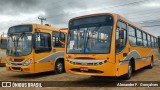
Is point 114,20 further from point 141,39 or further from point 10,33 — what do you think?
point 10,33

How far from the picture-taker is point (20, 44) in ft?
44.2

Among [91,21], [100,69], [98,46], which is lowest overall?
[100,69]

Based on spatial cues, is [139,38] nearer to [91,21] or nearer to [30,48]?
[91,21]

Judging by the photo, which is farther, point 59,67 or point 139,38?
point 59,67

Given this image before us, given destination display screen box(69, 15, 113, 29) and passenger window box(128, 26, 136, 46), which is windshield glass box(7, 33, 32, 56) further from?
passenger window box(128, 26, 136, 46)

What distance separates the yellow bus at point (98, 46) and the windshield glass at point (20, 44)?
2.95 meters

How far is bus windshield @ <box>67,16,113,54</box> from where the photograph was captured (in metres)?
10.4

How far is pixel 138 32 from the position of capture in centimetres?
1484

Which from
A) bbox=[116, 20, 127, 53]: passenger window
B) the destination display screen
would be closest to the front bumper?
bbox=[116, 20, 127, 53]: passenger window

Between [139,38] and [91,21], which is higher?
[91,21]

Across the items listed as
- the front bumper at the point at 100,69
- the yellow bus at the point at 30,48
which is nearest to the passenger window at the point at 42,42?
the yellow bus at the point at 30,48

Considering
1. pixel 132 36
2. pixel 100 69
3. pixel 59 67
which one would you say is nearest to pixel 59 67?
pixel 59 67

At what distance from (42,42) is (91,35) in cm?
435

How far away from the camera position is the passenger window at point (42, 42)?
13633 mm
